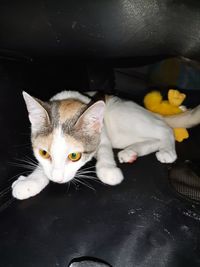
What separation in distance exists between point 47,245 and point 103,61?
0.82 m

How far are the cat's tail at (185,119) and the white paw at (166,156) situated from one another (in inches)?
8.6

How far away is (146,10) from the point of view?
3.86ft

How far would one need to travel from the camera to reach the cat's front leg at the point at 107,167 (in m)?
1.11

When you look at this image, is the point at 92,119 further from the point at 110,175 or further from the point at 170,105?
the point at 170,105

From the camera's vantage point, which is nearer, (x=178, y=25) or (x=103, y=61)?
(x=178, y=25)

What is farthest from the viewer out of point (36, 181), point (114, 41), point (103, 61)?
Answer: point (103, 61)

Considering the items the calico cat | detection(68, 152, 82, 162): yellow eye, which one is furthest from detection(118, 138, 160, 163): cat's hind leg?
detection(68, 152, 82, 162): yellow eye

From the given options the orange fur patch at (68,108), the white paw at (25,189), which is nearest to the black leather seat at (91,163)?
the white paw at (25,189)

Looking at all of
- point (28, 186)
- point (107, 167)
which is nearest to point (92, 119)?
point (107, 167)

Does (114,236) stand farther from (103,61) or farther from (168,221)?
(103,61)

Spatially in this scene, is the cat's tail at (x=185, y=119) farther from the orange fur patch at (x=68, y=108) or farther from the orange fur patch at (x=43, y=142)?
the orange fur patch at (x=43, y=142)

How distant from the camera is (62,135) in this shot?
107 cm

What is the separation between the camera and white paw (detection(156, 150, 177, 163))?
1.21 m

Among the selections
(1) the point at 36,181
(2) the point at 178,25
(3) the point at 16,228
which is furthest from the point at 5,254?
(2) the point at 178,25
